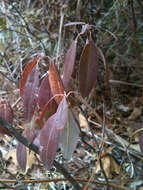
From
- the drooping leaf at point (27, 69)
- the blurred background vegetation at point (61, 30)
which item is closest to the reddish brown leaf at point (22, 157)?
the drooping leaf at point (27, 69)

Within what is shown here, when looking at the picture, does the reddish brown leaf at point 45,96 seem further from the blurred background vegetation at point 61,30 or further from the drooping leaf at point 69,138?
the blurred background vegetation at point 61,30

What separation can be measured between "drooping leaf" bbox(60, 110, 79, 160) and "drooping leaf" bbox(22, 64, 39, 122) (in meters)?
0.11

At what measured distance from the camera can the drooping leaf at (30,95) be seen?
674 millimetres

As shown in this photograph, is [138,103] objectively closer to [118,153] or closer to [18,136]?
[118,153]

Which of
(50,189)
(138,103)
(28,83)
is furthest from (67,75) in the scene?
(138,103)

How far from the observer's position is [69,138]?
2.27 ft

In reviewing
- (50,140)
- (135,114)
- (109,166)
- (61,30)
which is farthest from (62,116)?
(135,114)

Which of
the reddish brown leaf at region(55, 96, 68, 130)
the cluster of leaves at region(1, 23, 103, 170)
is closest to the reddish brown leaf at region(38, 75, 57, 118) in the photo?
the cluster of leaves at region(1, 23, 103, 170)

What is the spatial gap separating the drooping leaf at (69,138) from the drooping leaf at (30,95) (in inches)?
4.2

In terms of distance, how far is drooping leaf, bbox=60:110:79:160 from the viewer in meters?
0.69

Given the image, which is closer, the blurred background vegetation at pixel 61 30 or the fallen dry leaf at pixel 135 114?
the blurred background vegetation at pixel 61 30

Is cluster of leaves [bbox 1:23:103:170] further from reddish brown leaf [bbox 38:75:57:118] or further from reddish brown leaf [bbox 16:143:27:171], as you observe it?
reddish brown leaf [bbox 16:143:27:171]

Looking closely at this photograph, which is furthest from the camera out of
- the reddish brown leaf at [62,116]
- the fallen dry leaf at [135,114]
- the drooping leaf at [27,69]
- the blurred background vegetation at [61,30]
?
the fallen dry leaf at [135,114]

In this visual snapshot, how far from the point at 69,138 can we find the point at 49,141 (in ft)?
0.23
